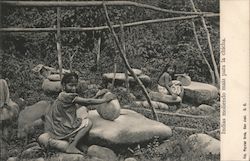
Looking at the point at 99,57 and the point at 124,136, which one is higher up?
the point at 99,57

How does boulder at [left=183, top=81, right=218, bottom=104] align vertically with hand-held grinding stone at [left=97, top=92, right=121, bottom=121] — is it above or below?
above

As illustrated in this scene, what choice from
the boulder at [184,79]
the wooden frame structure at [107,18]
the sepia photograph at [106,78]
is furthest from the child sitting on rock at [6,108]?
the boulder at [184,79]

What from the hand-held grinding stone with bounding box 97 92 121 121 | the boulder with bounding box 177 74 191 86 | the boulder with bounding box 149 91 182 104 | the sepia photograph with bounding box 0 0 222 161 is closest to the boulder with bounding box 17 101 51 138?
the sepia photograph with bounding box 0 0 222 161

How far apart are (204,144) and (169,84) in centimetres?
28

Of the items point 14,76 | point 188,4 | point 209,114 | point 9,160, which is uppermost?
point 188,4

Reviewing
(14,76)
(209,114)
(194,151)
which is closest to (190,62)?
(209,114)

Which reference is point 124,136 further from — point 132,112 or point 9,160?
point 9,160

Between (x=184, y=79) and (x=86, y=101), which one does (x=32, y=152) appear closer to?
(x=86, y=101)

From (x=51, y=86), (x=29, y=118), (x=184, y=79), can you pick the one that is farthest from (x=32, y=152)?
(x=184, y=79)

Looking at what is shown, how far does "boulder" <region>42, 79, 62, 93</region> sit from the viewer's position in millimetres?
2141

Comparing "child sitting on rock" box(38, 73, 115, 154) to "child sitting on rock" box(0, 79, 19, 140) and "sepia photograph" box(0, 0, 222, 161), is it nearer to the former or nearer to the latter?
"sepia photograph" box(0, 0, 222, 161)

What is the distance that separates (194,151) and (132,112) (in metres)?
0.30

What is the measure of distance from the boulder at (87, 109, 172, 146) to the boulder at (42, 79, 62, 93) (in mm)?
165

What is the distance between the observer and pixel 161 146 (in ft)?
7.05
